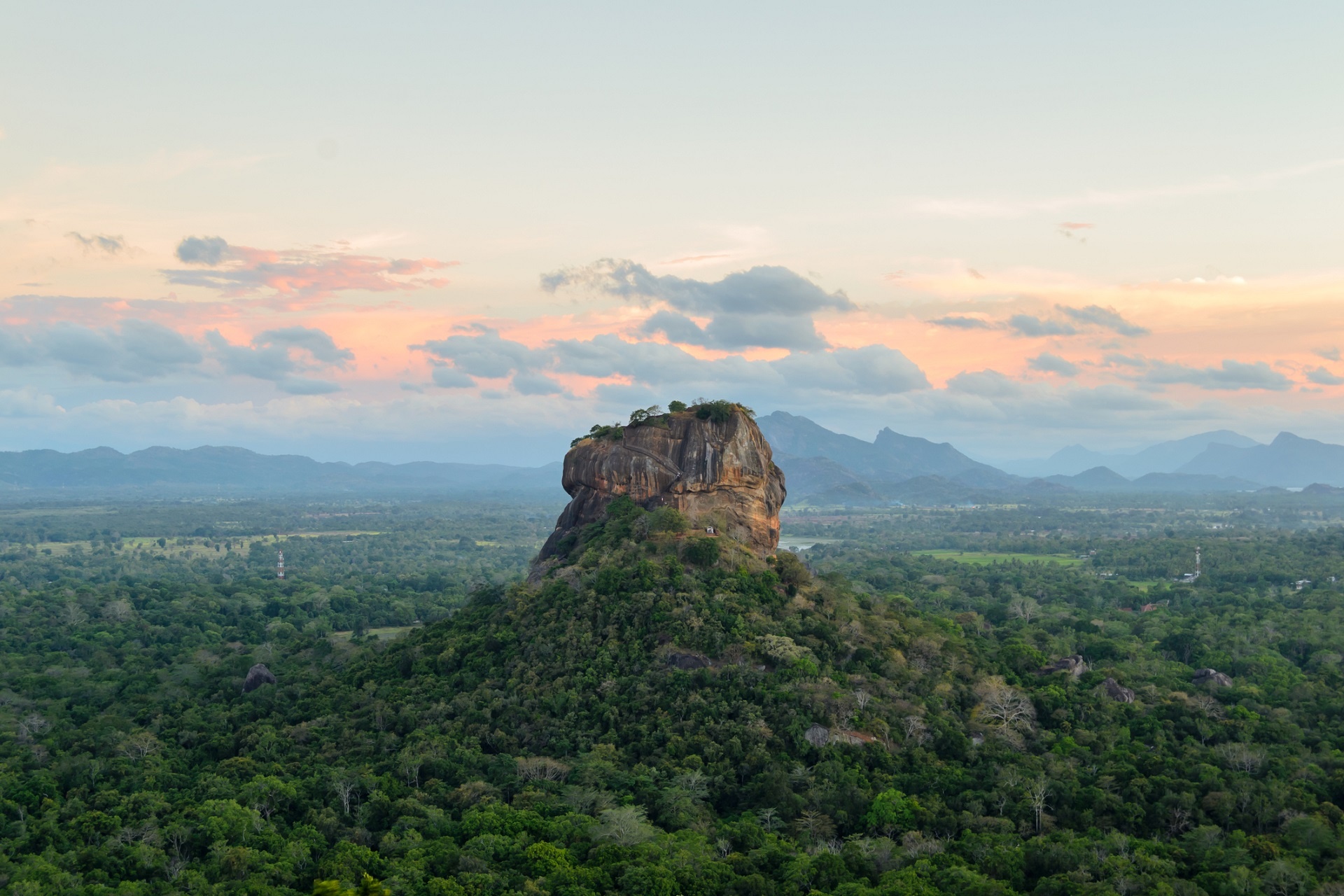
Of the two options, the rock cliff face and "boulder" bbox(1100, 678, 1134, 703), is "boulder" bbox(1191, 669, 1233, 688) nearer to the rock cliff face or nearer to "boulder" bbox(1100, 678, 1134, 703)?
"boulder" bbox(1100, 678, 1134, 703)

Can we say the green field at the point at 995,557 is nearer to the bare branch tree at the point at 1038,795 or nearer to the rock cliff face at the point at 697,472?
the rock cliff face at the point at 697,472

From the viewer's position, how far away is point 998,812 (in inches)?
1294

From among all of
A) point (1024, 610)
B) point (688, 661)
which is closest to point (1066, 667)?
point (688, 661)

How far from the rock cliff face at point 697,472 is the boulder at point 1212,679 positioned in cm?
2387

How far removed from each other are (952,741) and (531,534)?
150 metres

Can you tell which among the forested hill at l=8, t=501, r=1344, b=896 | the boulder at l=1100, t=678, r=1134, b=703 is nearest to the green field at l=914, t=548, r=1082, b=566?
the forested hill at l=8, t=501, r=1344, b=896

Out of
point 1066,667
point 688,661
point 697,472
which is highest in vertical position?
point 697,472

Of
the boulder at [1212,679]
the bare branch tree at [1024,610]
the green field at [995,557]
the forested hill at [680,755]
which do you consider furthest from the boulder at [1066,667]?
the green field at [995,557]

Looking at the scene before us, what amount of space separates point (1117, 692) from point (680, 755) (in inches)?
872

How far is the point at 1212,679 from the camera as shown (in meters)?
48.2

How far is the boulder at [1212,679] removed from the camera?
47312 mm

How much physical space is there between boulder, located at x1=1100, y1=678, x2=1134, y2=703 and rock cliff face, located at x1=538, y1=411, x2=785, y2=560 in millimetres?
18675

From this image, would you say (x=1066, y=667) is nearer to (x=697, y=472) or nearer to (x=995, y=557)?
(x=697, y=472)

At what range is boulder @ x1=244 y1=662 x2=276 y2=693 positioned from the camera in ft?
165
